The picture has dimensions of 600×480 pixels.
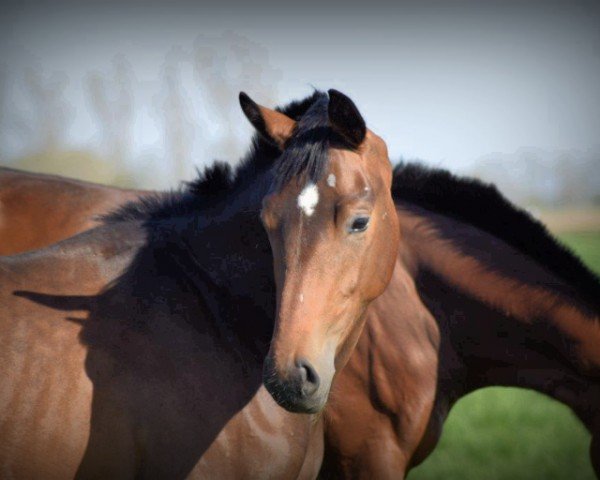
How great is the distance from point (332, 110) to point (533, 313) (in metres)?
1.86

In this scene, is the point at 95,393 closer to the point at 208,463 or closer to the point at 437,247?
the point at 208,463

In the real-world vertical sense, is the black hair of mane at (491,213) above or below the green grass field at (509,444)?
above

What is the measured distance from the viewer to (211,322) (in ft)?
9.52

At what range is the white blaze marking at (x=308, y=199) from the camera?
257 centimetres

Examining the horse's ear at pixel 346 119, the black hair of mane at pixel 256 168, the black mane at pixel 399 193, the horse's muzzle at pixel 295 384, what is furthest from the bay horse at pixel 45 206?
the horse's muzzle at pixel 295 384

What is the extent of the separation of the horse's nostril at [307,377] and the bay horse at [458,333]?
4.68 ft

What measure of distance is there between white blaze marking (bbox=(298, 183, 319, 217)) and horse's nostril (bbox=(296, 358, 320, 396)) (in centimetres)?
60

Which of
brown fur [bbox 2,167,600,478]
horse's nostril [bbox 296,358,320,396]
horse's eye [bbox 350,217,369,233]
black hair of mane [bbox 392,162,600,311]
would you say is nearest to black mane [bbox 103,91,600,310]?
black hair of mane [bbox 392,162,600,311]

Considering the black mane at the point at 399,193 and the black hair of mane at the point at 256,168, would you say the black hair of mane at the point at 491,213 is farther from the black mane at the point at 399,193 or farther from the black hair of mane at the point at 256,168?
the black hair of mane at the point at 256,168

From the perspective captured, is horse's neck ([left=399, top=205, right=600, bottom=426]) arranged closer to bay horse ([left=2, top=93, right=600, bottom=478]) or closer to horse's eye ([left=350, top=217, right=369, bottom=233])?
bay horse ([left=2, top=93, right=600, bottom=478])

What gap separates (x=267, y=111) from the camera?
2.98m

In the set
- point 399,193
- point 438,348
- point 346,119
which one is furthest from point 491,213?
point 346,119

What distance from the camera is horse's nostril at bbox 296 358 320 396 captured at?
7.67 feet

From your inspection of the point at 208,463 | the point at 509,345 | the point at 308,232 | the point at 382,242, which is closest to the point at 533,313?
the point at 509,345
